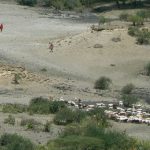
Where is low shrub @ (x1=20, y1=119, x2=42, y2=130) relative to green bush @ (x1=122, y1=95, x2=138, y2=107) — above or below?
above

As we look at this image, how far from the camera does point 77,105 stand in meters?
33.3

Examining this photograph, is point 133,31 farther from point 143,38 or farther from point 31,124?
point 31,124

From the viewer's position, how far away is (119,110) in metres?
32.6

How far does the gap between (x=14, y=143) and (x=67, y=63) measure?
26.8 meters

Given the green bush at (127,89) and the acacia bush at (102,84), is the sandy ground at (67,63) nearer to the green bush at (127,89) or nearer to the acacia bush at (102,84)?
the acacia bush at (102,84)

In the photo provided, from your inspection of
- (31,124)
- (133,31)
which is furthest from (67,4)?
(31,124)

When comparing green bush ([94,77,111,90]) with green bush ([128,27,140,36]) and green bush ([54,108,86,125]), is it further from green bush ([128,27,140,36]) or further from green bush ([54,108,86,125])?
green bush ([128,27,140,36])

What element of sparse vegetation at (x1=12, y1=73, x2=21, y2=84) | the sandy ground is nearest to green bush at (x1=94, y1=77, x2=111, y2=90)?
the sandy ground

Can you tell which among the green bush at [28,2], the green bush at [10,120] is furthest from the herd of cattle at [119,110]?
the green bush at [28,2]

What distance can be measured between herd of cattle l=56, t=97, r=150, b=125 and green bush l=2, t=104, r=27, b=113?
257 cm

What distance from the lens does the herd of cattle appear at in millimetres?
29759

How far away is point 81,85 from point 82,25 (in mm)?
31333

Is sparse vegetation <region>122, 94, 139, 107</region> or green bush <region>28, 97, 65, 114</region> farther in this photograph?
sparse vegetation <region>122, 94, 139, 107</region>

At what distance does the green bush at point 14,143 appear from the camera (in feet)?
70.7
